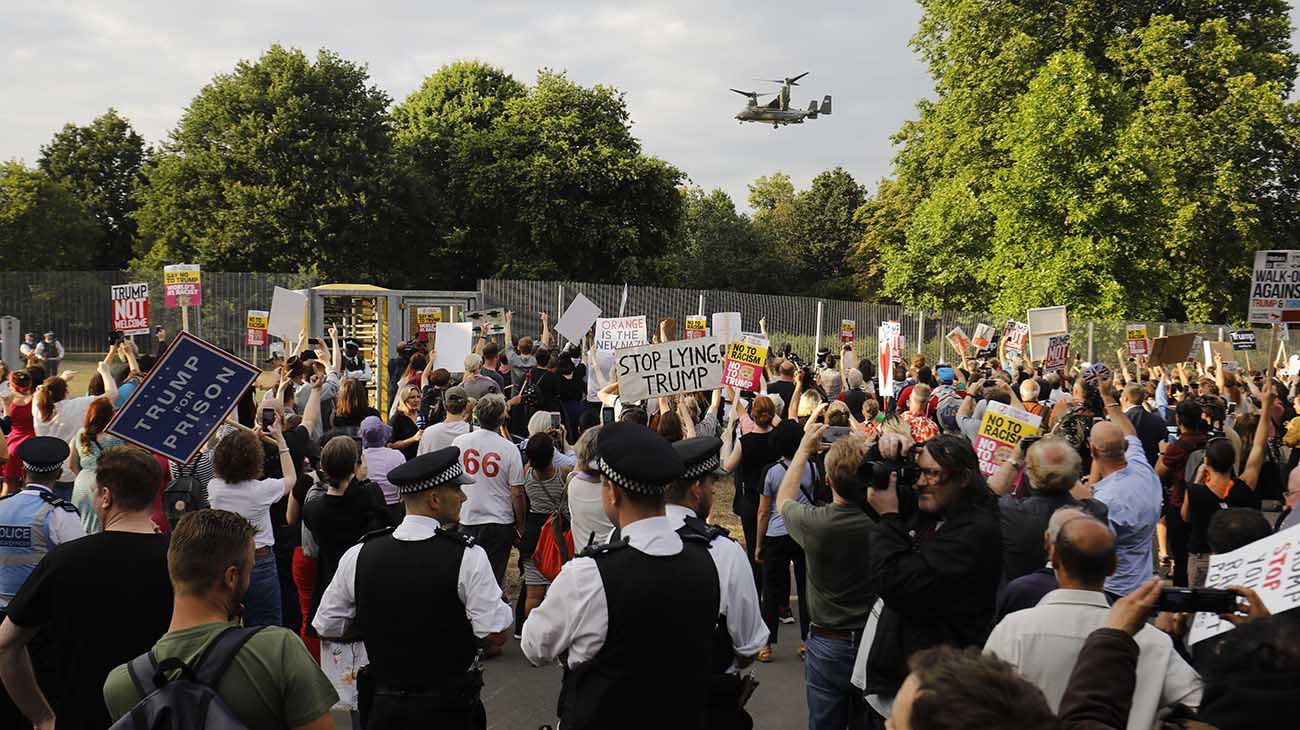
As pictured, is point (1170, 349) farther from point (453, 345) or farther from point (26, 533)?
point (26, 533)

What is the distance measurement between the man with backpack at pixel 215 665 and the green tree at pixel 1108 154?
3028cm

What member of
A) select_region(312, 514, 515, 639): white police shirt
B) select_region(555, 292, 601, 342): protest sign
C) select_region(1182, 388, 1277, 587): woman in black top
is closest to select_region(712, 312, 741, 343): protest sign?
select_region(555, 292, 601, 342): protest sign

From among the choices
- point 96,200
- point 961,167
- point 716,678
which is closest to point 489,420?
point 716,678

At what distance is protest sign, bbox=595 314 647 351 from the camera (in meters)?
15.6

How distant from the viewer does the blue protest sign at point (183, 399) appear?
19.8 feet

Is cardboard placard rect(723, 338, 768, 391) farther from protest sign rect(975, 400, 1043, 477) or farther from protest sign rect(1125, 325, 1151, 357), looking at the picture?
protest sign rect(1125, 325, 1151, 357)

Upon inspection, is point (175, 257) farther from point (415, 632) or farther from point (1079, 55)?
point (415, 632)

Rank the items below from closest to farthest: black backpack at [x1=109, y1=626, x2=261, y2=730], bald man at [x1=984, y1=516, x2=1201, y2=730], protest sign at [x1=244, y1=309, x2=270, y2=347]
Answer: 1. black backpack at [x1=109, y1=626, x2=261, y2=730]
2. bald man at [x1=984, y1=516, x2=1201, y2=730]
3. protest sign at [x1=244, y1=309, x2=270, y2=347]

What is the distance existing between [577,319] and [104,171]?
148ft

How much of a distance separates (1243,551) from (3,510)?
5.20 metres

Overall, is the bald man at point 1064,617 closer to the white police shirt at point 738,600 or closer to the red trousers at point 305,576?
the white police shirt at point 738,600

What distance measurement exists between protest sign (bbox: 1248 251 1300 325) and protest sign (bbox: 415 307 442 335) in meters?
14.4

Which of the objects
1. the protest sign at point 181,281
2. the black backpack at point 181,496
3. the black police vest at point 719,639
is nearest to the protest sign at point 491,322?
the protest sign at point 181,281

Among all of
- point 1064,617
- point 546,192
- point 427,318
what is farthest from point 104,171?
point 1064,617
